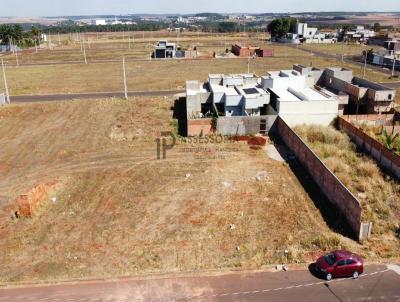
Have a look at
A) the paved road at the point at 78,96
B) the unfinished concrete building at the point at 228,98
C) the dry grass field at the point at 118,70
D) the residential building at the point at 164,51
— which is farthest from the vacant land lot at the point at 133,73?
the unfinished concrete building at the point at 228,98

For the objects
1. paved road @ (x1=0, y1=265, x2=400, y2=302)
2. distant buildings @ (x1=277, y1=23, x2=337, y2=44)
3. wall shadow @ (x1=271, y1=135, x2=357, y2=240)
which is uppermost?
distant buildings @ (x1=277, y1=23, x2=337, y2=44)

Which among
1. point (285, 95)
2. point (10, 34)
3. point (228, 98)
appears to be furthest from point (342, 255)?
point (10, 34)

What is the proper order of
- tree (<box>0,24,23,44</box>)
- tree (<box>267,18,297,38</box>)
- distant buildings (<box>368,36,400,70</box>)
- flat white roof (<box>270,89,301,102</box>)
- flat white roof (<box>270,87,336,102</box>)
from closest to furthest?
flat white roof (<box>270,87,336,102</box>), flat white roof (<box>270,89,301,102</box>), distant buildings (<box>368,36,400,70</box>), tree (<box>0,24,23,44</box>), tree (<box>267,18,297,38</box>)

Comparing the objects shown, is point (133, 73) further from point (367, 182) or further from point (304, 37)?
point (304, 37)

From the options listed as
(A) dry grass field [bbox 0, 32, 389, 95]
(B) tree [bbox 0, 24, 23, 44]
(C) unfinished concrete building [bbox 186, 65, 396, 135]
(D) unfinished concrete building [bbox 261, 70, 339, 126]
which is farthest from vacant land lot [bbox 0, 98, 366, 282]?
(B) tree [bbox 0, 24, 23, 44]

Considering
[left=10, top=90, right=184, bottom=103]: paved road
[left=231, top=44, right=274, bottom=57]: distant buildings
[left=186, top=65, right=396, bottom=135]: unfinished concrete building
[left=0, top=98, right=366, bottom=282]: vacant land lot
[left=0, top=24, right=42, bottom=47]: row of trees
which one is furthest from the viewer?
[left=0, top=24, right=42, bottom=47]: row of trees


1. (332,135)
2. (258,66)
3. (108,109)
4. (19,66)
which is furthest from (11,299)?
(19,66)

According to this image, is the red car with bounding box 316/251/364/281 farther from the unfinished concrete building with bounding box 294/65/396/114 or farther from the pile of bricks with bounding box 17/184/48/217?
the unfinished concrete building with bounding box 294/65/396/114
